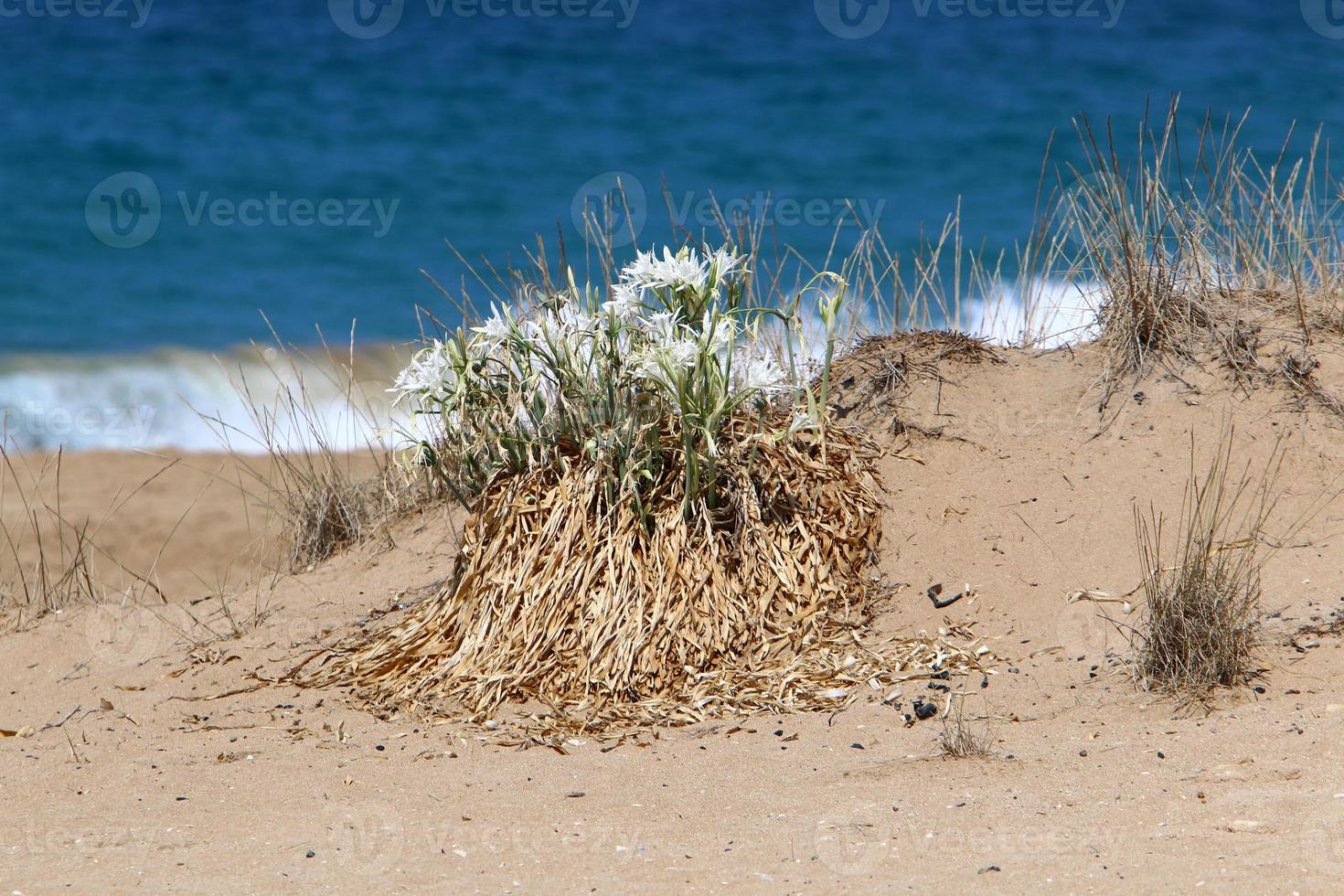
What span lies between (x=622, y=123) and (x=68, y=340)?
7.41 m

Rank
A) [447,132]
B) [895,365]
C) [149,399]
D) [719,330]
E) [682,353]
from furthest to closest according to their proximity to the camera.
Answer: [447,132]
[149,399]
[895,365]
[719,330]
[682,353]

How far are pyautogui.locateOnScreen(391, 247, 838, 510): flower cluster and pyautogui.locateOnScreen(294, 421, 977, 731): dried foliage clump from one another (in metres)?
0.11

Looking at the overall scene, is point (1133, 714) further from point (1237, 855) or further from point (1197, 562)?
point (1237, 855)

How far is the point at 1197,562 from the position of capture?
3244 mm

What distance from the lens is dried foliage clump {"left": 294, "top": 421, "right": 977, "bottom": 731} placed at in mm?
3695

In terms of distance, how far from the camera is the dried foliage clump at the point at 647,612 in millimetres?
3695

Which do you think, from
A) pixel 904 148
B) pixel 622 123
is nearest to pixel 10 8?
pixel 622 123

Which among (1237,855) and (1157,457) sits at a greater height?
(1157,457)

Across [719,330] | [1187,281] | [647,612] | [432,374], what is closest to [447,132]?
[1187,281]

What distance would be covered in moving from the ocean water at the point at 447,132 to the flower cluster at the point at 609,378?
6.30 meters

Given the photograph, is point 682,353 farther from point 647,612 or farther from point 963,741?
point 963,741

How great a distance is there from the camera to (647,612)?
3.80m

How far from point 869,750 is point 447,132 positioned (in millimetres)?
14060

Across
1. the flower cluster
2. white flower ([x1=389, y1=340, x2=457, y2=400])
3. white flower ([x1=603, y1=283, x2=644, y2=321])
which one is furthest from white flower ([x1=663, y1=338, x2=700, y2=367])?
white flower ([x1=389, y1=340, x2=457, y2=400])
